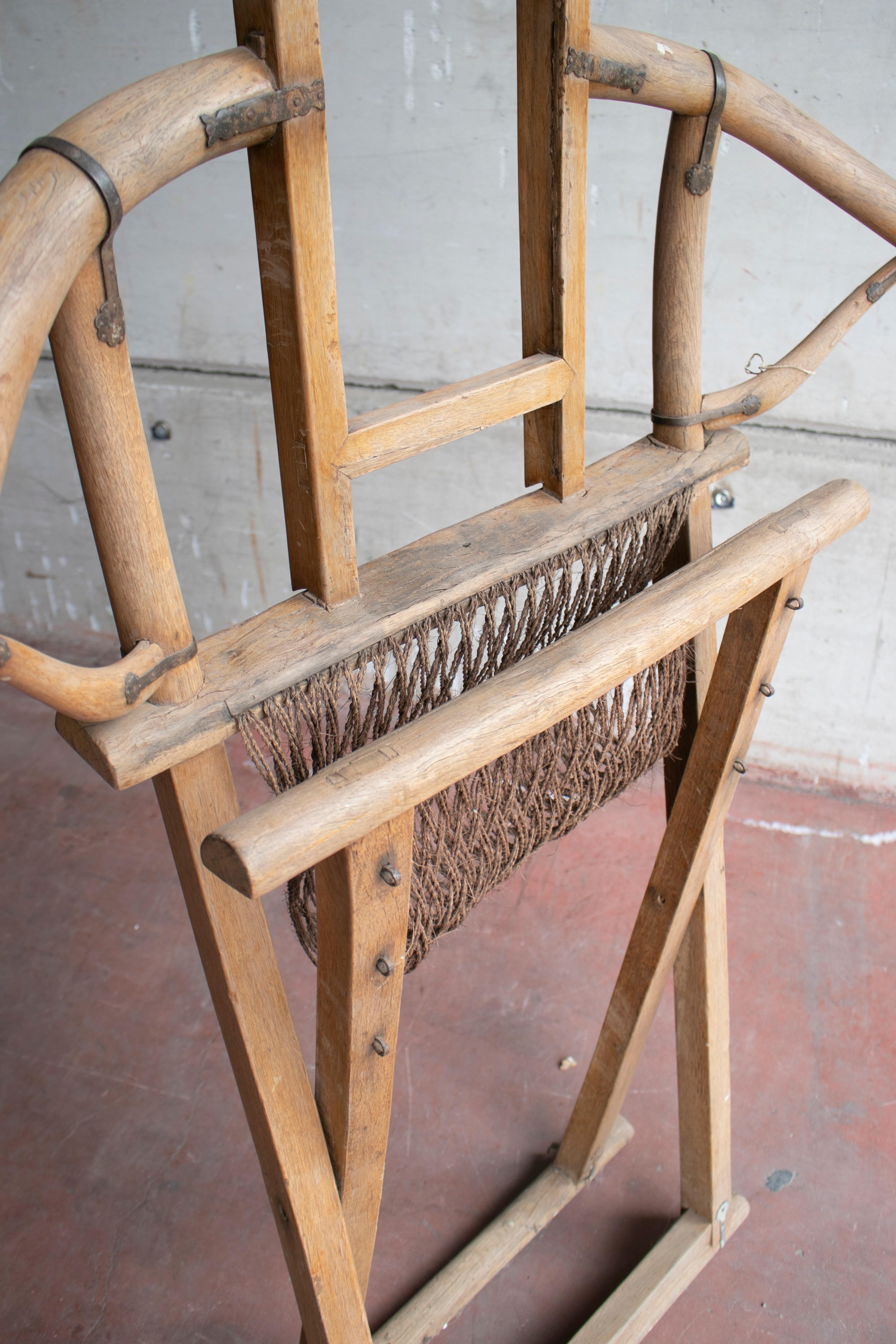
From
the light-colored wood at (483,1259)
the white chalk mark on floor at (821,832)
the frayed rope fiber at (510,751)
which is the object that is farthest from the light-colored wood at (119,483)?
the white chalk mark on floor at (821,832)

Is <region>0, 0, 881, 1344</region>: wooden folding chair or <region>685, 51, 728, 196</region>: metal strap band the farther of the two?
<region>685, 51, 728, 196</region>: metal strap band

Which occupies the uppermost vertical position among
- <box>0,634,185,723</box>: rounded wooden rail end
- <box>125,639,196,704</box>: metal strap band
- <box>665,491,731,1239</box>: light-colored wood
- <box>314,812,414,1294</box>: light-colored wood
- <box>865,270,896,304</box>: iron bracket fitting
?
<box>865,270,896,304</box>: iron bracket fitting

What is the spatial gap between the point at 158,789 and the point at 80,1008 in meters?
1.08

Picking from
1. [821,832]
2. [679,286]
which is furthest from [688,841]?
[821,832]

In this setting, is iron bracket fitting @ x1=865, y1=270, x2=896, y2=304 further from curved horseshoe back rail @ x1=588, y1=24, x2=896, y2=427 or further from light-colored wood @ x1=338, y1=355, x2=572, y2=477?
light-colored wood @ x1=338, y1=355, x2=572, y2=477

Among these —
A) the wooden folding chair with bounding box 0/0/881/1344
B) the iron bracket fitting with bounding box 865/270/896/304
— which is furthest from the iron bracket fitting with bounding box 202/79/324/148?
the iron bracket fitting with bounding box 865/270/896/304

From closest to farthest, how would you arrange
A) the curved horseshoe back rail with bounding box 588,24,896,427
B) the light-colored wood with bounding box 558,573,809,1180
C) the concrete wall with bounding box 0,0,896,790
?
the curved horseshoe back rail with bounding box 588,24,896,427 → the light-colored wood with bounding box 558,573,809,1180 → the concrete wall with bounding box 0,0,896,790

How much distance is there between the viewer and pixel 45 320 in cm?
53

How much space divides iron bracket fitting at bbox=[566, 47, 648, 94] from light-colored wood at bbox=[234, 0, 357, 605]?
20cm

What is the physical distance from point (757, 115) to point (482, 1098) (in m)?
1.30

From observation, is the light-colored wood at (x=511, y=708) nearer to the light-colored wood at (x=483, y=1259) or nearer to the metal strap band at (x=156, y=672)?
the metal strap band at (x=156, y=672)

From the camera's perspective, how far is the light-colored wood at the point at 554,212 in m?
0.75

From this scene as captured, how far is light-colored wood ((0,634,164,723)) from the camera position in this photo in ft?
1.86

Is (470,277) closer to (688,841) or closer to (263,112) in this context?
(688,841)
